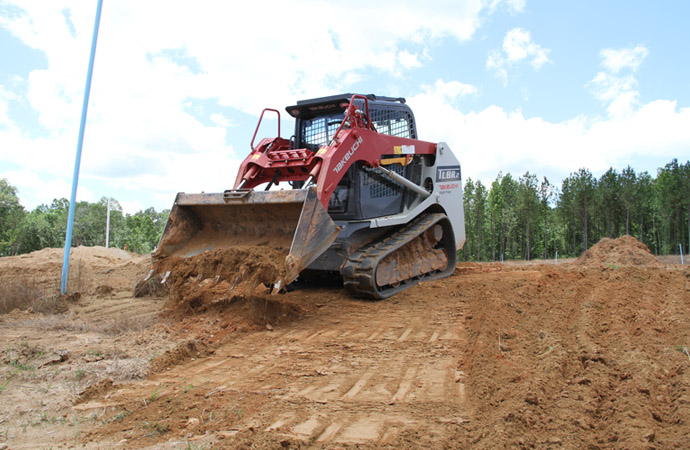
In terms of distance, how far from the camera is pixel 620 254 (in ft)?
47.2

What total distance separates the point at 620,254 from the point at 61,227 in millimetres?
49889

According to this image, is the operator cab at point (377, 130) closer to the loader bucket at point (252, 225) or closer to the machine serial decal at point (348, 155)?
the machine serial decal at point (348, 155)

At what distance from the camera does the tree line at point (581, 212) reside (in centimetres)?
4519

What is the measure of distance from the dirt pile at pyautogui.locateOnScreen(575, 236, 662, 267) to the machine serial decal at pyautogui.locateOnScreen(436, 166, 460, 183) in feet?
19.3

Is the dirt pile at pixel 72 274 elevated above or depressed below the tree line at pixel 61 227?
below

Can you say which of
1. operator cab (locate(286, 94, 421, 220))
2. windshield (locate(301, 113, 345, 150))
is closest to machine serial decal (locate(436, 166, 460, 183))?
operator cab (locate(286, 94, 421, 220))

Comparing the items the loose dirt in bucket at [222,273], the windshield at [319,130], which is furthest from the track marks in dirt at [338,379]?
the windshield at [319,130]

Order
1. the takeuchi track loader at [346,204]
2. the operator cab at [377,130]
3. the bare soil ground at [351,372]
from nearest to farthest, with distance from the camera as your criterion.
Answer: the bare soil ground at [351,372]
the takeuchi track loader at [346,204]
the operator cab at [377,130]

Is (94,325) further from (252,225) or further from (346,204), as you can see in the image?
(346,204)

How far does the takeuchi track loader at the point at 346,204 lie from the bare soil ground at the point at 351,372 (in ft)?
2.46

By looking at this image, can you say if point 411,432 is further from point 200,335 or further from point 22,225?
point 22,225

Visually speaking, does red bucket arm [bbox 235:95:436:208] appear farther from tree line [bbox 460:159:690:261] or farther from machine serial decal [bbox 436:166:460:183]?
tree line [bbox 460:159:690:261]

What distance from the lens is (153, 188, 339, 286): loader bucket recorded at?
5816mm

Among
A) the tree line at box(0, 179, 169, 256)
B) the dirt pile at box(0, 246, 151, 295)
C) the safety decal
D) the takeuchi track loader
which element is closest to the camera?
the takeuchi track loader
